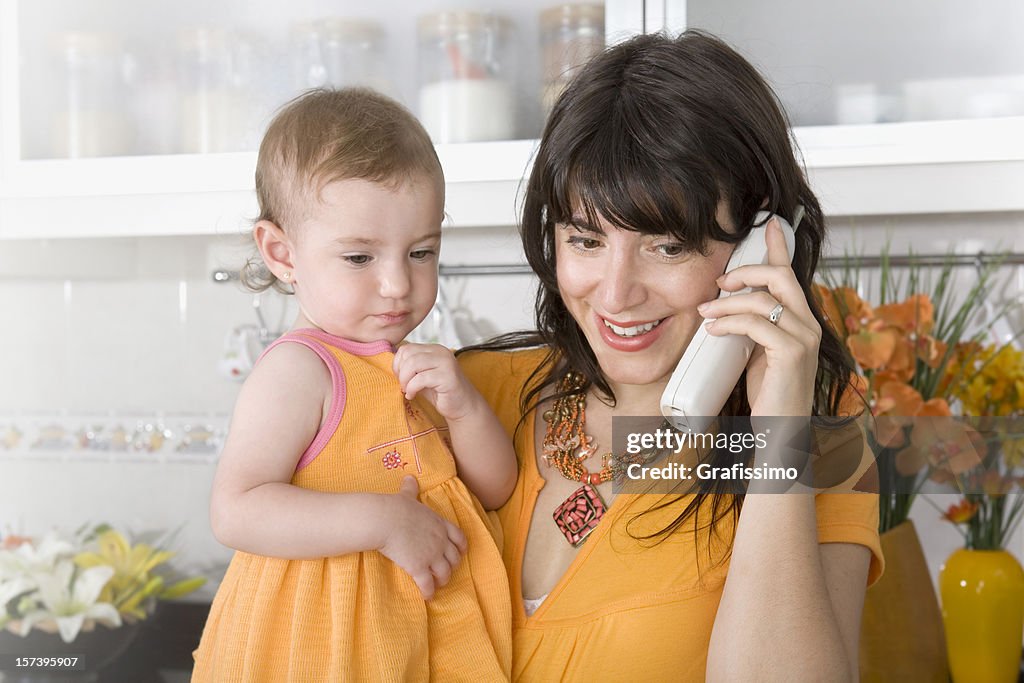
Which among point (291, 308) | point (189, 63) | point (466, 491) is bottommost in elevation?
point (466, 491)

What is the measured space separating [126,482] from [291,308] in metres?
0.51

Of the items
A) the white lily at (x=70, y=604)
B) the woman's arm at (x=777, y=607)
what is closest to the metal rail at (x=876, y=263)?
the white lily at (x=70, y=604)

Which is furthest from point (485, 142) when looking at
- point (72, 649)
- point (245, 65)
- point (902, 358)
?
point (72, 649)

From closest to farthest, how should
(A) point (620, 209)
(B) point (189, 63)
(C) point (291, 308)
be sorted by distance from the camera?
(A) point (620, 209) < (B) point (189, 63) < (C) point (291, 308)

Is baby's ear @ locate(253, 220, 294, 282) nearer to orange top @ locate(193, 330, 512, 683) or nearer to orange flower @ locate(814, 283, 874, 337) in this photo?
orange top @ locate(193, 330, 512, 683)

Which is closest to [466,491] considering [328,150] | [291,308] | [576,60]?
[328,150]

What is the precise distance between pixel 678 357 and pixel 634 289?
0.34 feet

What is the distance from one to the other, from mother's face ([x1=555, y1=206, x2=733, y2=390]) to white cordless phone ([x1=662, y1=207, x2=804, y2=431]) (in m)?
0.03

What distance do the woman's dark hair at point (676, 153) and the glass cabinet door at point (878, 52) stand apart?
450 mm

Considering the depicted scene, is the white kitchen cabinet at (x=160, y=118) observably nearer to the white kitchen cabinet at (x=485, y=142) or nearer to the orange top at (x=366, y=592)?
the white kitchen cabinet at (x=485, y=142)

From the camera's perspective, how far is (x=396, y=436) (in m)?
0.98

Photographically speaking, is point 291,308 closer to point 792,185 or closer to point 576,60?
point 576,60

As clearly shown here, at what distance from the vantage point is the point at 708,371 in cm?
91

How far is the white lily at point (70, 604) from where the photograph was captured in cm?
158
